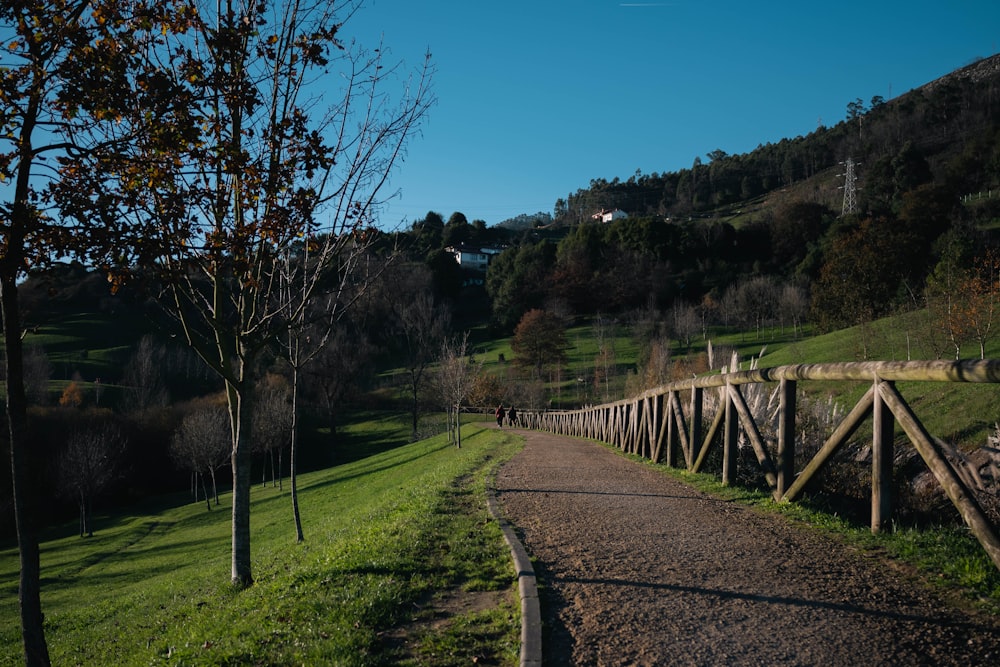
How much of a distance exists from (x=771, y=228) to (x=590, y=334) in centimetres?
3048

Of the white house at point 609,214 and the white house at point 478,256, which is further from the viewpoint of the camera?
the white house at point 609,214

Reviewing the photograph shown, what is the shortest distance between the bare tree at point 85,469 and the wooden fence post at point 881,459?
137 feet

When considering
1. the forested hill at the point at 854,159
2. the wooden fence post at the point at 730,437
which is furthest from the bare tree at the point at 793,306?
the wooden fence post at the point at 730,437

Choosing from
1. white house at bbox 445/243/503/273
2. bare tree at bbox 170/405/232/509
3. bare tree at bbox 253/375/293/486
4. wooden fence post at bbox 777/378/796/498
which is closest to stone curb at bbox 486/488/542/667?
wooden fence post at bbox 777/378/796/498

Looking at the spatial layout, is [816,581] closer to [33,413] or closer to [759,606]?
[759,606]

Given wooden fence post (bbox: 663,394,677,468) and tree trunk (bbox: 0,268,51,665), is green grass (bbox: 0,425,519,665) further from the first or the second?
wooden fence post (bbox: 663,394,677,468)

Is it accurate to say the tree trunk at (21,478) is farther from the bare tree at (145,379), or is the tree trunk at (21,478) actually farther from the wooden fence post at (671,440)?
the bare tree at (145,379)

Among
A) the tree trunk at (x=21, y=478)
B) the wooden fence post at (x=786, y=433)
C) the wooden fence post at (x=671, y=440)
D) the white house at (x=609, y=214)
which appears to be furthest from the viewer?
the white house at (x=609, y=214)

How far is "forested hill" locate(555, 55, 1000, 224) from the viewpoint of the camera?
8506 cm

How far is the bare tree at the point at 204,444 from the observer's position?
41.2m

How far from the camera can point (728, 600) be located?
13.1ft

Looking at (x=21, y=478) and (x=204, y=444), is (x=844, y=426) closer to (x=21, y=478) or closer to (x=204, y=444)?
(x=21, y=478)

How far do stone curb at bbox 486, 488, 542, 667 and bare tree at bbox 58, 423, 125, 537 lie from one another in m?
39.6

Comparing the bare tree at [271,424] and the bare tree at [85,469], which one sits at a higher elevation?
the bare tree at [271,424]
